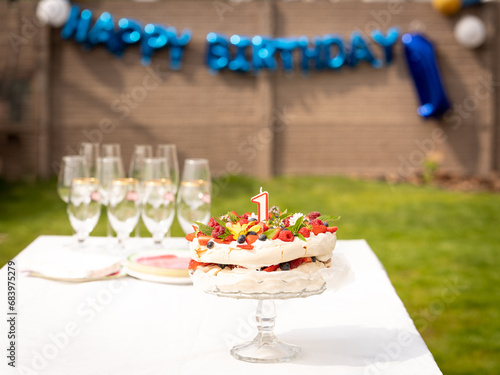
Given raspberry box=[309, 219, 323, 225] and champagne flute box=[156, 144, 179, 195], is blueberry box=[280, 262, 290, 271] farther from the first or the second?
champagne flute box=[156, 144, 179, 195]

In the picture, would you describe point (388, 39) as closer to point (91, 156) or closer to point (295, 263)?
point (91, 156)

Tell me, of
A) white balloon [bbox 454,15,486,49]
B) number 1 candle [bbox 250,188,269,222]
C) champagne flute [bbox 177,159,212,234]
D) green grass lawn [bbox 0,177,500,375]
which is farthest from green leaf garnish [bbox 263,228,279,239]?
white balloon [bbox 454,15,486,49]

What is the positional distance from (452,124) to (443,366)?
20.4ft

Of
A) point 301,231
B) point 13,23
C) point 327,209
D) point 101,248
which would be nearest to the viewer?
point 301,231

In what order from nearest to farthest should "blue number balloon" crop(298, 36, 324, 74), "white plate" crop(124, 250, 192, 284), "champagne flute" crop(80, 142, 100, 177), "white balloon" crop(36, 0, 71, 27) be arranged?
1. "white plate" crop(124, 250, 192, 284)
2. "champagne flute" crop(80, 142, 100, 177)
3. "white balloon" crop(36, 0, 71, 27)
4. "blue number balloon" crop(298, 36, 324, 74)

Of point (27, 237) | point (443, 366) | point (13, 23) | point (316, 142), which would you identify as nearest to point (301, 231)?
point (443, 366)

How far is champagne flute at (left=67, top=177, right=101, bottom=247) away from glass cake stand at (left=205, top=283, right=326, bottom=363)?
88cm

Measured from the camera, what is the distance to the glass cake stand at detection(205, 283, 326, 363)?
4.54 feet

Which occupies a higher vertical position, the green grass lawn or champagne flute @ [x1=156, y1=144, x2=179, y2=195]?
champagne flute @ [x1=156, y1=144, x2=179, y2=195]

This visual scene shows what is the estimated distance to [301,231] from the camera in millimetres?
1438

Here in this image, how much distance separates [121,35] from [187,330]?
Result: 8.01 m

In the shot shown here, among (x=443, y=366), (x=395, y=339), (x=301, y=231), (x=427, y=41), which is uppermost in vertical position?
(x=427, y=41)

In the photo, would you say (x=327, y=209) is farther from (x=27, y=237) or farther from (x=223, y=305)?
(x=223, y=305)

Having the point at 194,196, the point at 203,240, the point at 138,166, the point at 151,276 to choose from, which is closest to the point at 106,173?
the point at 138,166
